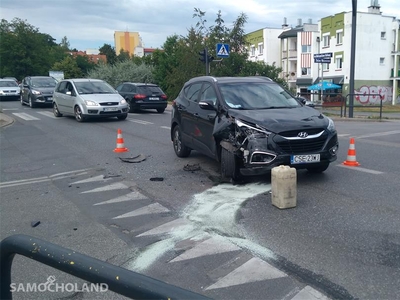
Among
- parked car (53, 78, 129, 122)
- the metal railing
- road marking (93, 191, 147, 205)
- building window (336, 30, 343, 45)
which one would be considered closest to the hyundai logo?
road marking (93, 191, 147, 205)

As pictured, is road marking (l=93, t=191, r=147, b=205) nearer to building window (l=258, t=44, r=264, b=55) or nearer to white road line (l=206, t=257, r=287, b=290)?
white road line (l=206, t=257, r=287, b=290)

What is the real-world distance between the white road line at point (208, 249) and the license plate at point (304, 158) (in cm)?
247

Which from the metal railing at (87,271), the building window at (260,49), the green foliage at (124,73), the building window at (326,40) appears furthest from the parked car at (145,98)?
the building window at (260,49)

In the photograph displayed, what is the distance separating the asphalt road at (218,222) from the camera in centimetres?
393

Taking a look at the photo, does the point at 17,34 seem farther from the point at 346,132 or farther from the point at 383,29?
the point at 346,132

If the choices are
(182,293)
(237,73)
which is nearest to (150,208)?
(182,293)

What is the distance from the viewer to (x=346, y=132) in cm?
1479

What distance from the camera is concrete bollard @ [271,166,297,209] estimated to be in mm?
5855

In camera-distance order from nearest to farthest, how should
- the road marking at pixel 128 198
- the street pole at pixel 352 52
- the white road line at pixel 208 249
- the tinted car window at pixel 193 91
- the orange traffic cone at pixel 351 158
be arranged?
the white road line at pixel 208 249 → the road marking at pixel 128 198 → the orange traffic cone at pixel 351 158 → the tinted car window at pixel 193 91 → the street pole at pixel 352 52

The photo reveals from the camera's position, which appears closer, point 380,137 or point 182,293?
point 182,293

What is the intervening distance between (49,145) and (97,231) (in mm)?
7842

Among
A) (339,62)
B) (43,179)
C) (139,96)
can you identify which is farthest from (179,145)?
(339,62)

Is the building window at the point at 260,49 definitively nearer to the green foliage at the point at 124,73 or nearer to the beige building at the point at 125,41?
the green foliage at the point at 124,73

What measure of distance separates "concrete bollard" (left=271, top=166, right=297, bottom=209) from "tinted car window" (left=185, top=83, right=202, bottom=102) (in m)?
3.71
